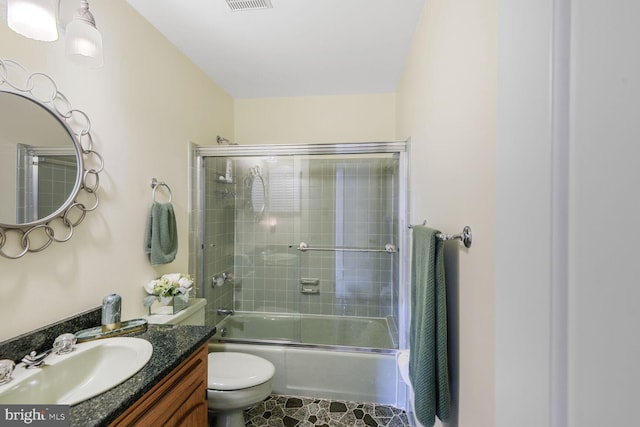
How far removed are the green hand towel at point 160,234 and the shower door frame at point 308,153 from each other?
401 mm

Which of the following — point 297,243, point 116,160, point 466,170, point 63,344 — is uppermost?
point 116,160

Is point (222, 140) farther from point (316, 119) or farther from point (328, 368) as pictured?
point (328, 368)

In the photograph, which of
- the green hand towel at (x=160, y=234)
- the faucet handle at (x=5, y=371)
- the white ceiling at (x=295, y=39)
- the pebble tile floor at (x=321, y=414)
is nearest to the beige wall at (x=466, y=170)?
the white ceiling at (x=295, y=39)

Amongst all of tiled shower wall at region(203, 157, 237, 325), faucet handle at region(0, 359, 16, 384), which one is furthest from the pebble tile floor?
faucet handle at region(0, 359, 16, 384)

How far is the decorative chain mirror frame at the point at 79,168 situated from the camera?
1.00 m

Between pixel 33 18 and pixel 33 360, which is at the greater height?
pixel 33 18

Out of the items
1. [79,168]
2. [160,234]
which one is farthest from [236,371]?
[79,168]

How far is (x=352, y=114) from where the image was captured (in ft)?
8.93

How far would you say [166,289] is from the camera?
1.61 metres

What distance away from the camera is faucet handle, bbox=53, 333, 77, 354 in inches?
40.6

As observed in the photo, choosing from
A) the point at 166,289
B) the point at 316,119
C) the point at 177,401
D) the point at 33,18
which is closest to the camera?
the point at 33,18

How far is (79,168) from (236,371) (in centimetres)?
136

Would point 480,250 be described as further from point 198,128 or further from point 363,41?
point 198,128

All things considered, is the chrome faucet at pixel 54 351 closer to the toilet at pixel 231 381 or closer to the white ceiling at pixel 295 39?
the toilet at pixel 231 381
